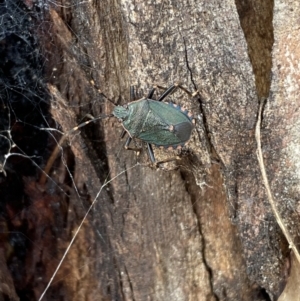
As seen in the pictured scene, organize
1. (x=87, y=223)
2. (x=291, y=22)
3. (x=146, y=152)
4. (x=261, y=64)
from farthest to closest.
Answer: (x=87, y=223)
(x=146, y=152)
(x=261, y=64)
(x=291, y=22)

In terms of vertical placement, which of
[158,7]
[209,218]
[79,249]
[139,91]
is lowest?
[79,249]

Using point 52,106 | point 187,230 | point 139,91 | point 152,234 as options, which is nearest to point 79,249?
point 152,234

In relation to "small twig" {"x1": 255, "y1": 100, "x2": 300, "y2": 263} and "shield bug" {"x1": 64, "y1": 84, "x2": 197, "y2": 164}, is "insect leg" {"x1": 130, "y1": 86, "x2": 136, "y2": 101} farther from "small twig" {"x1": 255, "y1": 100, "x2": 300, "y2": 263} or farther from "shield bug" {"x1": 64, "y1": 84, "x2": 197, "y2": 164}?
"small twig" {"x1": 255, "y1": 100, "x2": 300, "y2": 263}

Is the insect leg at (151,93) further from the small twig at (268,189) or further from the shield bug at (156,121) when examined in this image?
the small twig at (268,189)

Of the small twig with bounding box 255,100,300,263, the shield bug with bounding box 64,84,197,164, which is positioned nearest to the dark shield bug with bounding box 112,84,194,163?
the shield bug with bounding box 64,84,197,164

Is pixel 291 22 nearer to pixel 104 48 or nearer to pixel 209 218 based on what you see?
pixel 104 48
